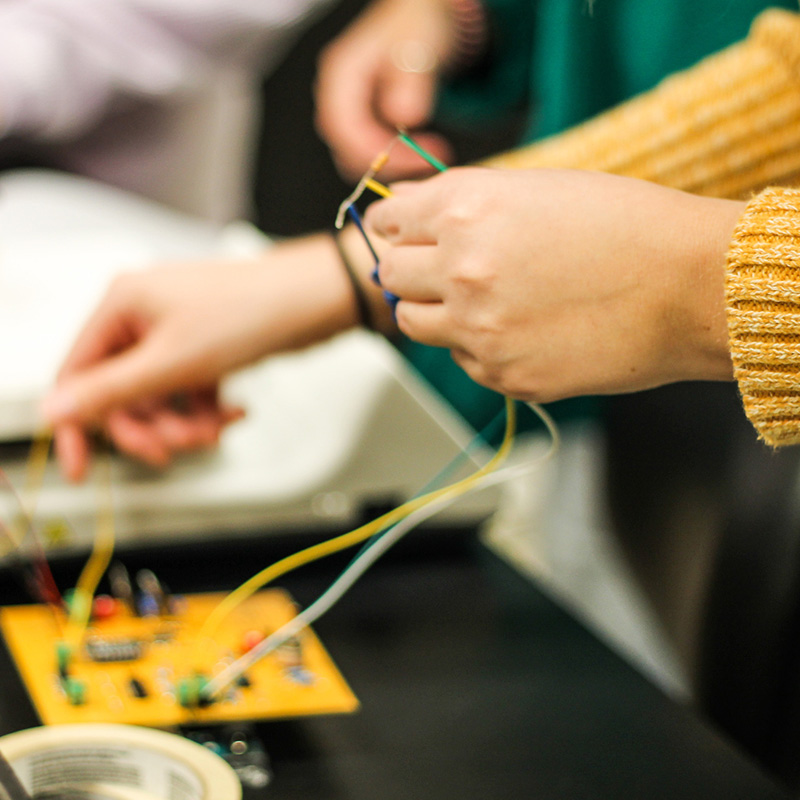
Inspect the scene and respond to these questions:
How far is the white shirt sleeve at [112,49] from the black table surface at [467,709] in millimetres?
991

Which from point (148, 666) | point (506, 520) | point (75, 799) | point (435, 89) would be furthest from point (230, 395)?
point (435, 89)

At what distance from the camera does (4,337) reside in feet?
1.98

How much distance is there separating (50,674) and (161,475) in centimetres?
17

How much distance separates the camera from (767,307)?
0.32 metres

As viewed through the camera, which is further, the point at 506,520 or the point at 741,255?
the point at 506,520

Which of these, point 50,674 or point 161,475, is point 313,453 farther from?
point 50,674

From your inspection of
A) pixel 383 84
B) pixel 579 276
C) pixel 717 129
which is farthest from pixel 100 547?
pixel 383 84

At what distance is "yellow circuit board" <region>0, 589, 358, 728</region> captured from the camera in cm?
40

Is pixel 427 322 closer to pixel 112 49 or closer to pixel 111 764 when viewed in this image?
pixel 111 764

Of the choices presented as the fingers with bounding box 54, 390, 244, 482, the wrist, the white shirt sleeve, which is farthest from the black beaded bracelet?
the white shirt sleeve

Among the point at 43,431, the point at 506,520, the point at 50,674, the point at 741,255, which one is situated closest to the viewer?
the point at 741,255

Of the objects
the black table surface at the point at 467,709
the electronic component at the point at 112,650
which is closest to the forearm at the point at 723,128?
the black table surface at the point at 467,709

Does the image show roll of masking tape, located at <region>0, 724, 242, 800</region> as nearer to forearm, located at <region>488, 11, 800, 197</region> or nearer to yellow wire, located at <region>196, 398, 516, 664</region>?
yellow wire, located at <region>196, 398, 516, 664</region>

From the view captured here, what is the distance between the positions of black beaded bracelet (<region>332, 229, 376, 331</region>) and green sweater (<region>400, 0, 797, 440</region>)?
0.22 m
